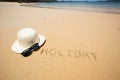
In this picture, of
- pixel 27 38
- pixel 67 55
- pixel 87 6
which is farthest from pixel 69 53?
pixel 87 6

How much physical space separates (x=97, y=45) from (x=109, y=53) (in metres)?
0.27

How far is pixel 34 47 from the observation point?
6.20ft

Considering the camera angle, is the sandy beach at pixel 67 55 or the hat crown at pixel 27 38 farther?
the hat crown at pixel 27 38

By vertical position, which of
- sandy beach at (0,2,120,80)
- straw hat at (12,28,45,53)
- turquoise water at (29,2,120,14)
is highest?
turquoise water at (29,2,120,14)

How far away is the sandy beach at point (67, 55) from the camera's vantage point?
4.94 feet

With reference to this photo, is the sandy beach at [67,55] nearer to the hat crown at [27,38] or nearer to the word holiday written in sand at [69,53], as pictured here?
the word holiday written in sand at [69,53]

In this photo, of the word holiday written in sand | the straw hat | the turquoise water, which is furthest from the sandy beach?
the turquoise water

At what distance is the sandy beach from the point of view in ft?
4.94

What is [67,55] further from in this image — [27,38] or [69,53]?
[27,38]

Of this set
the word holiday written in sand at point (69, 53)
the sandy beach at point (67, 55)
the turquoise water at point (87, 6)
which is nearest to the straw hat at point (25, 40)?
the sandy beach at point (67, 55)

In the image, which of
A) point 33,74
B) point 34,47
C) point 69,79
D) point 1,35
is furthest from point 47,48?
point 1,35

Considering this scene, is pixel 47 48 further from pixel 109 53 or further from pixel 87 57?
pixel 109 53

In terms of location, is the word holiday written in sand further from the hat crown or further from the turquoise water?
the turquoise water

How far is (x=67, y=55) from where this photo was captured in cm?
182
